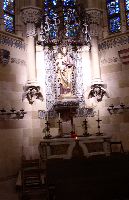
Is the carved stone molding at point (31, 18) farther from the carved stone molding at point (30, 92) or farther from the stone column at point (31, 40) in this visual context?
the carved stone molding at point (30, 92)

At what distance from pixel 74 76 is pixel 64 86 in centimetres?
65

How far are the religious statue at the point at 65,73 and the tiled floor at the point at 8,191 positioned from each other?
140 inches

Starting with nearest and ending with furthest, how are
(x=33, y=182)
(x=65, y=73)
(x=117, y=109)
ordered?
(x=33, y=182)
(x=117, y=109)
(x=65, y=73)

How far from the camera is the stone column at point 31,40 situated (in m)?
10.7

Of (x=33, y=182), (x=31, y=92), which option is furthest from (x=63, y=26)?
(x=33, y=182)

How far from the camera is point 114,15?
38.7 feet

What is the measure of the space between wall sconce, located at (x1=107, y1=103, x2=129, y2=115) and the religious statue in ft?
4.75

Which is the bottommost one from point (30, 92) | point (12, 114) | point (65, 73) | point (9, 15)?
point (12, 114)

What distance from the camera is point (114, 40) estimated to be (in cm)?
1119

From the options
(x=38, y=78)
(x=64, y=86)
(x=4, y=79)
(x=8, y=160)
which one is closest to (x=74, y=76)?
(x=64, y=86)

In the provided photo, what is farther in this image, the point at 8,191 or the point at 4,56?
the point at 4,56

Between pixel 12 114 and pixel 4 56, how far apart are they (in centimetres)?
198

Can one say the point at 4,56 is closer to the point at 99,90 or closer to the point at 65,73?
the point at 65,73

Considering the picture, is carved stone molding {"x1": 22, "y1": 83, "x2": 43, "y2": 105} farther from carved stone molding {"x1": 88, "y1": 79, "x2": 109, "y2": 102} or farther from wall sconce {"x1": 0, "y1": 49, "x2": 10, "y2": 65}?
carved stone molding {"x1": 88, "y1": 79, "x2": 109, "y2": 102}
